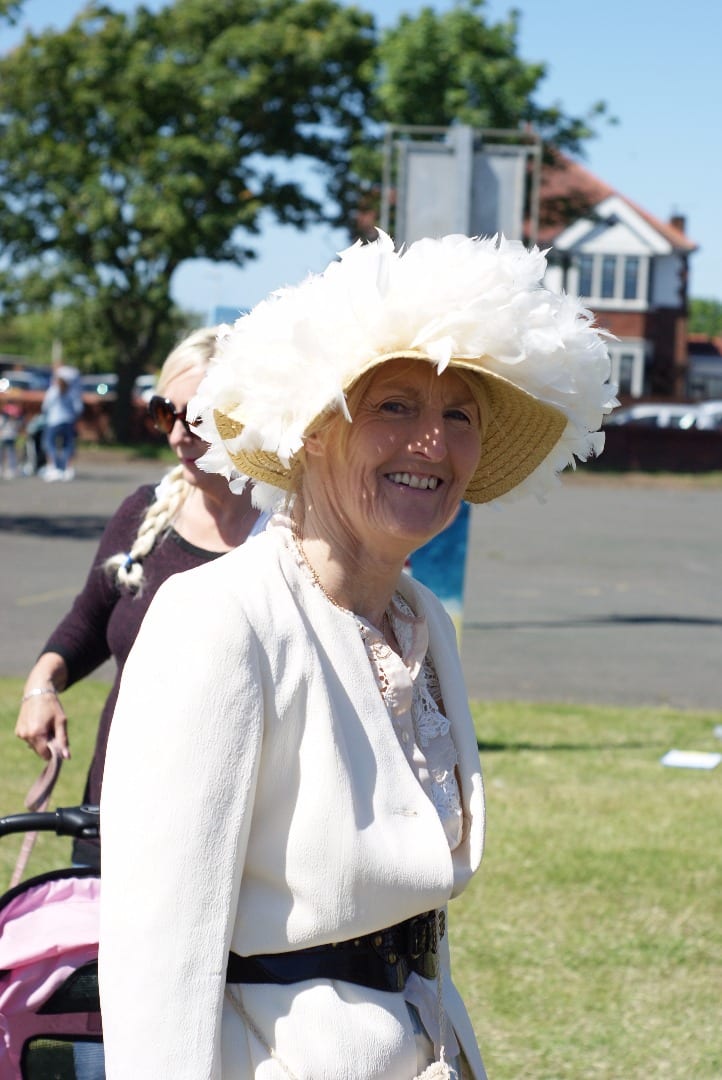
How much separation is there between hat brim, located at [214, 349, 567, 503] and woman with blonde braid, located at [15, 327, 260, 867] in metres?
1.33

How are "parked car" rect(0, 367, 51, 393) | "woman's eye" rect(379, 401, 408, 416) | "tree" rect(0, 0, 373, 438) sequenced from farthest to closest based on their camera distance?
"parked car" rect(0, 367, 51, 393) → "tree" rect(0, 0, 373, 438) → "woman's eye" rect(379, 401, 408, 416)

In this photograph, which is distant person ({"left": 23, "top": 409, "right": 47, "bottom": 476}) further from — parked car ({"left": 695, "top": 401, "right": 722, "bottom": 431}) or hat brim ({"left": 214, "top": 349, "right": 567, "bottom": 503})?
hat brim ({"left": 214, "top": 349, "right": 567, "bottom": 503})

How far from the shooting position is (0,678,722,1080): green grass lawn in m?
4.51

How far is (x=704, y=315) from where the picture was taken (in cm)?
15438

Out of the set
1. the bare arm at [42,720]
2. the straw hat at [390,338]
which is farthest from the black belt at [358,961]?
the bare arm at [42,720]

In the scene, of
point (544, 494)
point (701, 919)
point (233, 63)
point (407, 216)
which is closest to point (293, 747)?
point (544, 494)

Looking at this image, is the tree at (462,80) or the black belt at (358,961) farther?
the tree at (462,80)

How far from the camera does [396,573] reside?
222 cm

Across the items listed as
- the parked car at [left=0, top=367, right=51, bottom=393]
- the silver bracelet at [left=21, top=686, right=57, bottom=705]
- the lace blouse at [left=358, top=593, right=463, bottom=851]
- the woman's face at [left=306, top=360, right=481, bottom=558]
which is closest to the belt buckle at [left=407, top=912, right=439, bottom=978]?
the lace blouse at [left=358, top=593, right=463, bottom=851]

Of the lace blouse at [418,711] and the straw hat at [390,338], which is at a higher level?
the straw hat at [390,338]

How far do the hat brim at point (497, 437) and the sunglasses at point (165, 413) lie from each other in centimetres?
139

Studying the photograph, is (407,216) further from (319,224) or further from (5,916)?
(319,224)

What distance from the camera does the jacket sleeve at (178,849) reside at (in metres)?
1.82

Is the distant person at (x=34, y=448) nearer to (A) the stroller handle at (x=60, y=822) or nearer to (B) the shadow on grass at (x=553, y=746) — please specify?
(B) the shadow on grass at (x=553, y=746)
